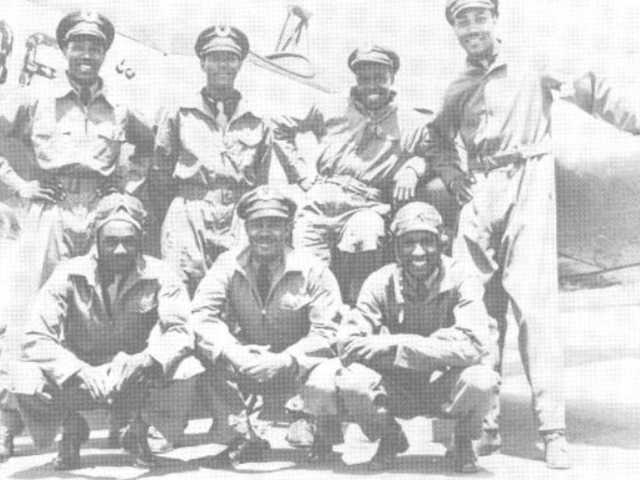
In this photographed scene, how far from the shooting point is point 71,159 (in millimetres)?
5883

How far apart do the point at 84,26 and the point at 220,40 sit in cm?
87

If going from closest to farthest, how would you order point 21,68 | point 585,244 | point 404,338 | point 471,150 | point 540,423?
point 404,338
point 540,423
point 471,150
point 585,244
point 21,68

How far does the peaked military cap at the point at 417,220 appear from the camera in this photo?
4.95 metres

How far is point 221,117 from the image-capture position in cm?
617

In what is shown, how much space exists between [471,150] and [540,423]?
174 centimetres

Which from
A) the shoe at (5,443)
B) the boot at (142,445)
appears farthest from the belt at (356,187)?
the shoe at (5,443)

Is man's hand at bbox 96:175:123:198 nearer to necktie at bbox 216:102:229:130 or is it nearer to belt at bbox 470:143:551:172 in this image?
necktie at bbox 216:102:229:130

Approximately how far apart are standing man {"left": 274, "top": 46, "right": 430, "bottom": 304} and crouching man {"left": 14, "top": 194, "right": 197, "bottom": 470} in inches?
46.4

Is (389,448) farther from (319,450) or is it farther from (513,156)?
(513,156)

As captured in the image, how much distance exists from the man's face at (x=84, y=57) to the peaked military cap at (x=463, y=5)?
2249mm

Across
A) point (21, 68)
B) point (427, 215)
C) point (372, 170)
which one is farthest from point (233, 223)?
point (21, 68)

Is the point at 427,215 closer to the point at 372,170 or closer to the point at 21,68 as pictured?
the point at 372,170

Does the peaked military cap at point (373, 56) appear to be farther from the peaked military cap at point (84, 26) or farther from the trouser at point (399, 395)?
the trouser at point (399, 395)

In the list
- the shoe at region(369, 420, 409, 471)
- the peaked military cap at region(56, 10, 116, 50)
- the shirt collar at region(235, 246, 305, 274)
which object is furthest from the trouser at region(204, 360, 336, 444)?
the peaked military cap at region(56, 10, 116, 50)
